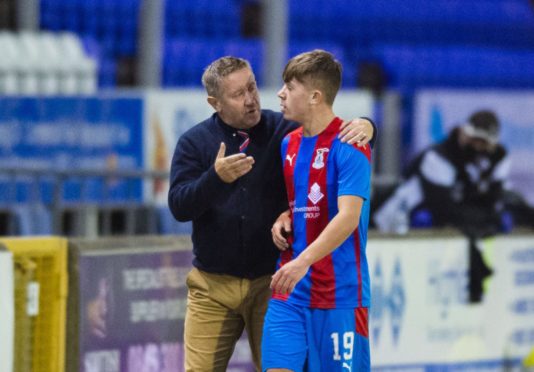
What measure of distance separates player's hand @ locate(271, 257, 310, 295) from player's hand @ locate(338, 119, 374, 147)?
1.84 ft

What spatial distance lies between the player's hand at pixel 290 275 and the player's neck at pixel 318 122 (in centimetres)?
59

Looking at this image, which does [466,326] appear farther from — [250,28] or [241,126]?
[250,28]

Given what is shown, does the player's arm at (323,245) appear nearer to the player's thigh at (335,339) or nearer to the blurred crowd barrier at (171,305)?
the player's thigh at (335,339)

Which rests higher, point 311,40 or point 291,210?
point 311,40

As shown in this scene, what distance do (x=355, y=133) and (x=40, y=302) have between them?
263 cm

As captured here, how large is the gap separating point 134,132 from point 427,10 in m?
11.2

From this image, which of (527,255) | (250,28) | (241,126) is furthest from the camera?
(250,28)

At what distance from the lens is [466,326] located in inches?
351

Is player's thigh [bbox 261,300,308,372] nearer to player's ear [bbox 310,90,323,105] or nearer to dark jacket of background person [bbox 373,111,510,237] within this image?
player's ear [bbox 310,90,323,105]

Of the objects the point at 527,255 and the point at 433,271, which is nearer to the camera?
the point at 433,271

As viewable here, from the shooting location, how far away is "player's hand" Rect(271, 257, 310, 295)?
4.78 m

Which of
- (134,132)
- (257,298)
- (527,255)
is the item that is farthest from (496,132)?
(257,298)

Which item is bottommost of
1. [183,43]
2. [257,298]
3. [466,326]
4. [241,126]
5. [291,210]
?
[466,326]

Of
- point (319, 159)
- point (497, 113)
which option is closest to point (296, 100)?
point (319, 159)
